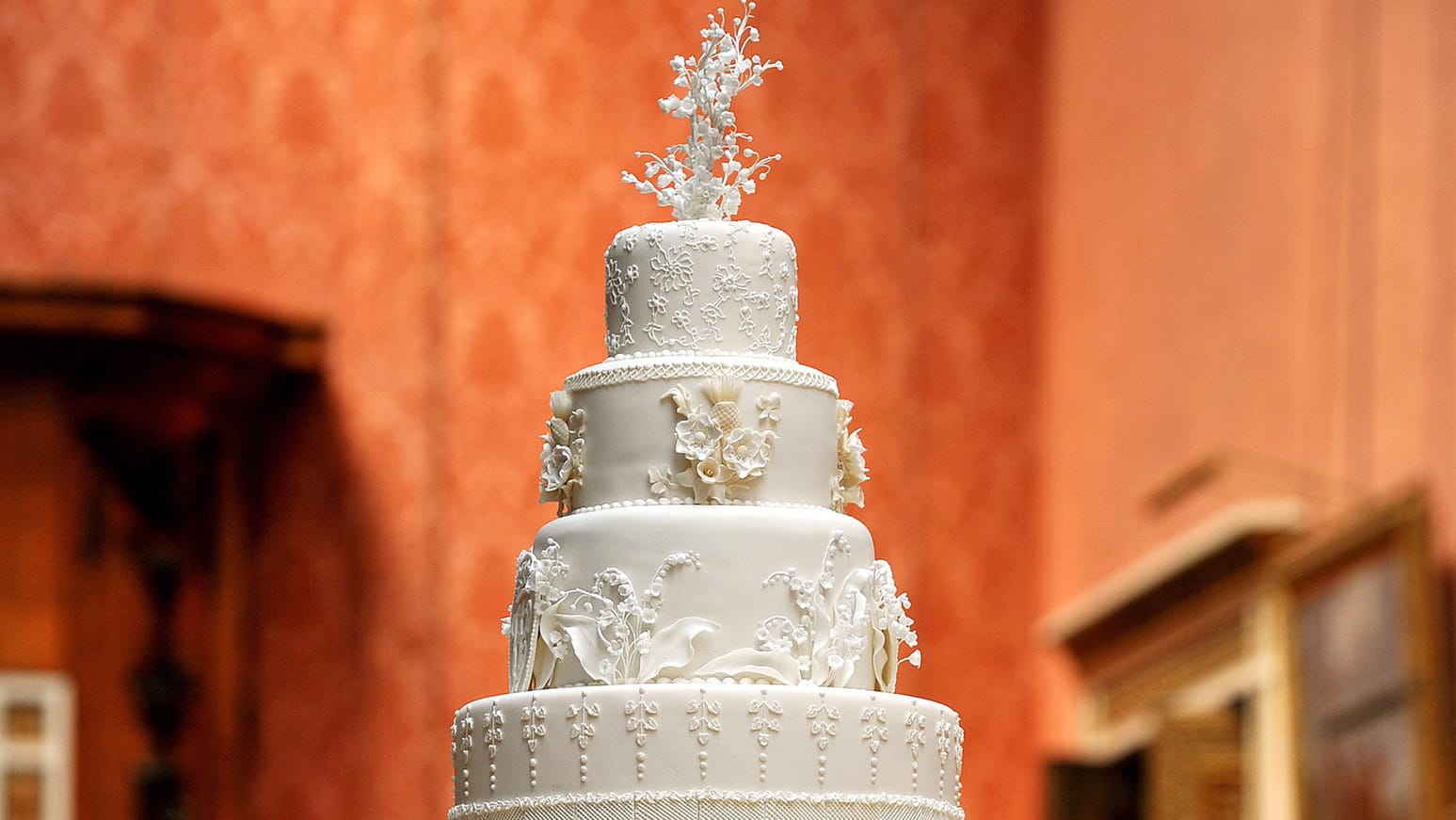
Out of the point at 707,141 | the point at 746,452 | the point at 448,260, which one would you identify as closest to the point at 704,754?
the point at 746,452

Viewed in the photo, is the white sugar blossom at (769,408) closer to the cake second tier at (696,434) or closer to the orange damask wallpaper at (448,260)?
the cake second tier at (696,434)

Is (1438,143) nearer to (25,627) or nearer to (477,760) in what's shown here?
(477,760)

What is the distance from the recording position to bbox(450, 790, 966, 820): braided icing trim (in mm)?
5805

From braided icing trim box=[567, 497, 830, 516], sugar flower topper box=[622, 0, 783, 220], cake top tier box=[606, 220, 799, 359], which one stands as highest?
sugar flower topper box=[622, 0, 783, 220]

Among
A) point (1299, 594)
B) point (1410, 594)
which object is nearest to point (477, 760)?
point (1410, 594)

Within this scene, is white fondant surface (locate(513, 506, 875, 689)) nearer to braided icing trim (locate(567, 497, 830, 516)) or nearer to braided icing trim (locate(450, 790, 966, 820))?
braided icing trim (locate(567, 497, 830, 516))

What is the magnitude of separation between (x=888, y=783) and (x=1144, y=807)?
697 centimetres

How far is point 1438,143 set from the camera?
A: 10180 millimetres

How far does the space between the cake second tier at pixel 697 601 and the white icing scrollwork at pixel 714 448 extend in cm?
6

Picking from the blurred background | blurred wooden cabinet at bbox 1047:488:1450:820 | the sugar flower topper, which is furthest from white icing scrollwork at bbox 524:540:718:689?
the blurred background

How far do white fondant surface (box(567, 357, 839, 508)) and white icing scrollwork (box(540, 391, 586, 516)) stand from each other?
0.07ft

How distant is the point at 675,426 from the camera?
618cm

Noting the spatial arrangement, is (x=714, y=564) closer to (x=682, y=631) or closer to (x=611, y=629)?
(x=682, y=631)

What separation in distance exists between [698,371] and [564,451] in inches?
16.4
